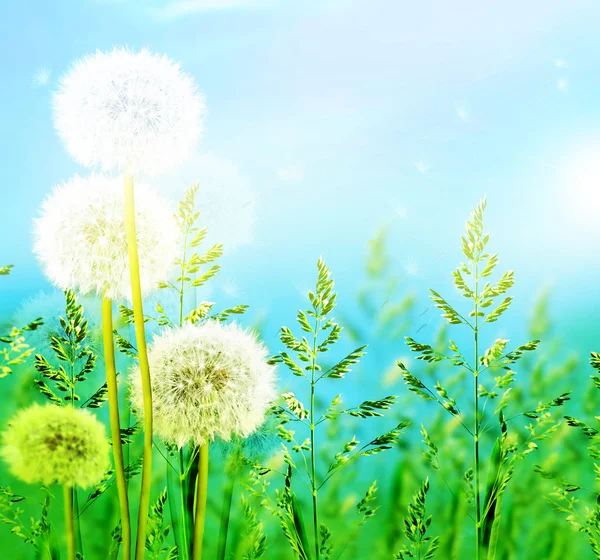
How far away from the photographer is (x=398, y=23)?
1.03 m

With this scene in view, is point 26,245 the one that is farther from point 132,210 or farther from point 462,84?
point 462,84

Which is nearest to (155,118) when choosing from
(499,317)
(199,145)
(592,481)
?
(199,145)

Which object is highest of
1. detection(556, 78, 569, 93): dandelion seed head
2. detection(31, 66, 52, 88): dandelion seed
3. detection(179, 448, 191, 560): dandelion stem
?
detection(556, 78, 569, 93): dandelion seed head

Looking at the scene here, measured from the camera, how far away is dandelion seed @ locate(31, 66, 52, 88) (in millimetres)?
971

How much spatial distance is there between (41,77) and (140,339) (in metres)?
0.55

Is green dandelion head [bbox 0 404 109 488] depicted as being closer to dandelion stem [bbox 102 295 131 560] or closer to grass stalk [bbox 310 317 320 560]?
dandelion stem [bbox 102 295 131 560]

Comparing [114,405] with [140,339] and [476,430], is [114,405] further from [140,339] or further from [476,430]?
[476,430]

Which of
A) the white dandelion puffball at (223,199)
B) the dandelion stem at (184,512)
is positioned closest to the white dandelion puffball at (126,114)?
the white dandelion puffball at (223,199)

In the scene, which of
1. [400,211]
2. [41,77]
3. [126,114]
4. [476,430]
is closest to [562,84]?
[400,211]

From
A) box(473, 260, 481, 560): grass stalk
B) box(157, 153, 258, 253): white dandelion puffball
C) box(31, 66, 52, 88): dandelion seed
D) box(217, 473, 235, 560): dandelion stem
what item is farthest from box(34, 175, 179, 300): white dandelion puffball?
box(473, 260, 481, 560): grass stalk

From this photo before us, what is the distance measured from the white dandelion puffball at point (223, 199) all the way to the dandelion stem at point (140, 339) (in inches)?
9.2

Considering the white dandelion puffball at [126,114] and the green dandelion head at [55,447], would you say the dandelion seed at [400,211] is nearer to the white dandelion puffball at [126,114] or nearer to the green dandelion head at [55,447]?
the white dandelion puffball at [126,114]

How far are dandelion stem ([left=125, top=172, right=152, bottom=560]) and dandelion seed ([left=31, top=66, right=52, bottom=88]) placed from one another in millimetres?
367

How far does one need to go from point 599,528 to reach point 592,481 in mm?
88
